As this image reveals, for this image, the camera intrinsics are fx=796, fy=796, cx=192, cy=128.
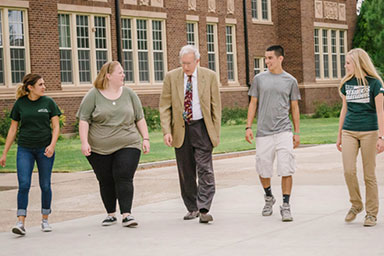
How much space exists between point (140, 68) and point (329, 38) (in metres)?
15.0

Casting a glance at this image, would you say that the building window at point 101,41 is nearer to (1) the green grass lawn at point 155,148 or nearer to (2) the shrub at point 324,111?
(1) the green grass lawn at point 155,148

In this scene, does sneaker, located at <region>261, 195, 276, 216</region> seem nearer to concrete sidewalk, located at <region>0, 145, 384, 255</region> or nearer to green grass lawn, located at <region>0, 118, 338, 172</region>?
concrete sidewalk, located at <region>0, 145, 384, 255</region>

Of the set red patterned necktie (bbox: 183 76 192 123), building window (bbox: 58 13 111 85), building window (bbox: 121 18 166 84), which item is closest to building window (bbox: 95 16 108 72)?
building window (bbox: 58 13 111 85)

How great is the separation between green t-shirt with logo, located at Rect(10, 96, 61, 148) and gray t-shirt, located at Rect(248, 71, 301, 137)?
2.24m

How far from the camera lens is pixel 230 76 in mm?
38219

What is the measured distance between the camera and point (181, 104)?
8.84 metres

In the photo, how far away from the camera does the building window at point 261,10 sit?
132ft

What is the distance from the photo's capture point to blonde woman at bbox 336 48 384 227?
803 centimetres

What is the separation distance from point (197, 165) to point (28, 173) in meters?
1.84

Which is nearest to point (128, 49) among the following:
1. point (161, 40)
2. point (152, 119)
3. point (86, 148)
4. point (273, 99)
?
point (161, 40)

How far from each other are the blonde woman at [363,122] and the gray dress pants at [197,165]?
1518 mm

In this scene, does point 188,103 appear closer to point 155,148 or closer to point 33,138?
point 33,138

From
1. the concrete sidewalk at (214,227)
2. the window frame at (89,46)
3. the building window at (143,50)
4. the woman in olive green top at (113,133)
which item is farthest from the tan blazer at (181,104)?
the building window at (143,50)

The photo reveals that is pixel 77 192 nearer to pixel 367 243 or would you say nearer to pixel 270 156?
pixel 270 156
